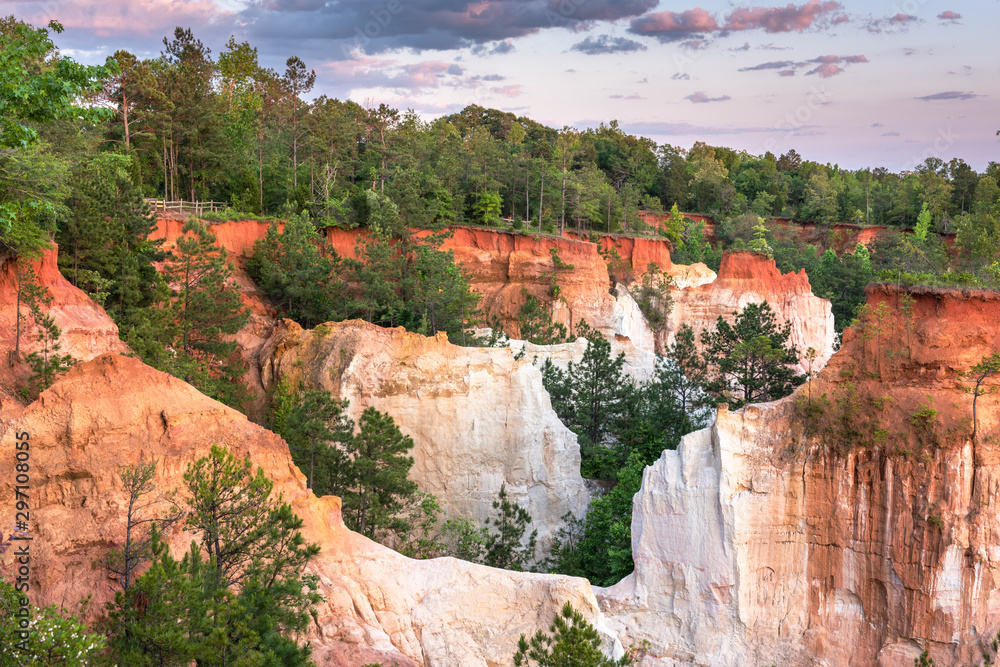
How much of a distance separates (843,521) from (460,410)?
1287cm

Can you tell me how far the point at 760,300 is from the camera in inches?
1907

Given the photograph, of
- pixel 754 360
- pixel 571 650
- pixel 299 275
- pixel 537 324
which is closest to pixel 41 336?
pixel 571 650

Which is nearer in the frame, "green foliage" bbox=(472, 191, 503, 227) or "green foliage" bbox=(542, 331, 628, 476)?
Result: "green foliage" bbox=(542, 331, 628, 476)

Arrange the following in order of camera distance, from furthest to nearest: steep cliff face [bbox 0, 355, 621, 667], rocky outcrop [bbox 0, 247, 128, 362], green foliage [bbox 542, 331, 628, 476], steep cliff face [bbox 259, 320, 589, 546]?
green foliage [bbox 542, 331, 628, 476] < steep cliff face [bbox 259, 320, 589, 546] < rocky outcrop [bbox 0, 247, 128, 362] < steep cliff face [bbox 0, 355, 621, 667]

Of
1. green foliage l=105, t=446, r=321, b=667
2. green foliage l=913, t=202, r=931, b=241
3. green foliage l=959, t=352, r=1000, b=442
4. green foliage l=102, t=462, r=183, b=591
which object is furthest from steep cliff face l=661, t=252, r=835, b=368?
green foliage l=102, t=462, r=183, b=591

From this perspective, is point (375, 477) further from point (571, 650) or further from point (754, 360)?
point (754, 360)

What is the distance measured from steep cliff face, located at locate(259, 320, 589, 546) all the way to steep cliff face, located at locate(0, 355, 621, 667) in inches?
431

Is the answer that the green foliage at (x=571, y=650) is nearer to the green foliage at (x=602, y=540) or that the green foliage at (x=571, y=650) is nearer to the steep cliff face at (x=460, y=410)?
the green foliage at (x=602, y=540)

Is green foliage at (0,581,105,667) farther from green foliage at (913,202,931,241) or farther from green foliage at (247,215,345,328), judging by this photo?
green foliage at (913,202,931,241)

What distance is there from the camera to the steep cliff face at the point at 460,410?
2655 cm

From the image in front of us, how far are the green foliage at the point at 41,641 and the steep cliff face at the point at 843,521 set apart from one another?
1426 cm

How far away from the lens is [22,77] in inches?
464

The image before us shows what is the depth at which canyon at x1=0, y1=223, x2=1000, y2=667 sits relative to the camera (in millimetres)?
13695

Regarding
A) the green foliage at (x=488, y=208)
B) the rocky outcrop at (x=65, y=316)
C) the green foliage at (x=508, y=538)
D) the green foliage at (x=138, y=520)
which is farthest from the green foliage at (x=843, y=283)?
the green foliage at (x=138, y=520)
